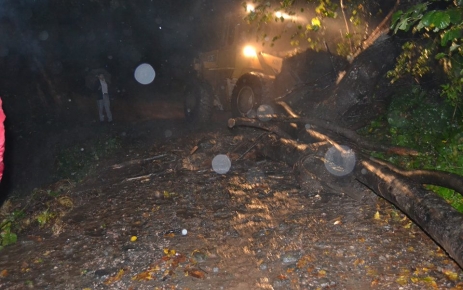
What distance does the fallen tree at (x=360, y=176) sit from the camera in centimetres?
309

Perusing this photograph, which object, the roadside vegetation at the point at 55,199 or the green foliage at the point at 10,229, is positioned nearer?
the green foliage at the point at 10,229

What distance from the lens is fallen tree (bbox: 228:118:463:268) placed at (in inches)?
122

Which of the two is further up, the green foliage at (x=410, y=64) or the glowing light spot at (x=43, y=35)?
the glowing light spot at (x=43, y=35)

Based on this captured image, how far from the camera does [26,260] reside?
418 centimetres

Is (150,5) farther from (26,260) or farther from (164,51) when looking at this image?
(26,260)

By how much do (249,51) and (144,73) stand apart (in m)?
14.6

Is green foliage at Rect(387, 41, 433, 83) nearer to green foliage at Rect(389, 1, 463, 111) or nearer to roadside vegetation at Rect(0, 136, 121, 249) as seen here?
green foliage at Rect(389, 1, 463, 111)

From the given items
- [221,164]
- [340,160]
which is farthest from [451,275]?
[221,164]

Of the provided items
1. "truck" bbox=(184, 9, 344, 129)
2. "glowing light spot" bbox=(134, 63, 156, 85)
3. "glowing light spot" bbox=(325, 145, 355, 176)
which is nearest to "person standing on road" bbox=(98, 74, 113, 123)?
"truck" bbox=(184, 9, 344, 129)

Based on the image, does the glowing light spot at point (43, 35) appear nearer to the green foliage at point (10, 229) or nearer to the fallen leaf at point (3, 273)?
the green foliage at point (10, 229)

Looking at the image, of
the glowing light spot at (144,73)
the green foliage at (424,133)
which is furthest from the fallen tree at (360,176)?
the glowing light spot at (144,73)

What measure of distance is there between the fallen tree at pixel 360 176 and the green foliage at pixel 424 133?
1.12 ft

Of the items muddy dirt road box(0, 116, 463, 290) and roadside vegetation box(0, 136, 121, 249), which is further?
roadside vegetation box(0, 136, 121, 249)

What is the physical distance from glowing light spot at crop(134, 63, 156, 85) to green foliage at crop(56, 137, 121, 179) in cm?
1223
